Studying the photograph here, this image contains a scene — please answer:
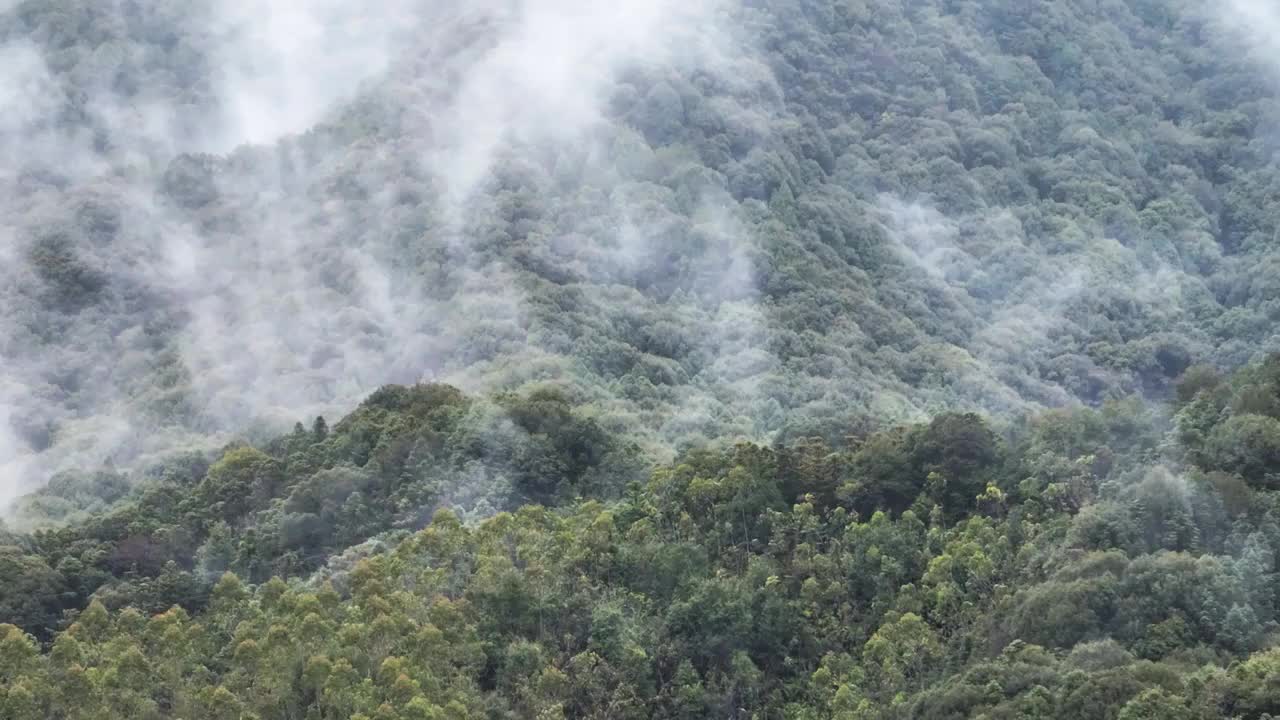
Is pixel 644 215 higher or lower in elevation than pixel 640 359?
higher

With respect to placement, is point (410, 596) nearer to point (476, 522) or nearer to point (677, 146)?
point (476, 522)

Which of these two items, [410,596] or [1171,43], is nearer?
[410,596]

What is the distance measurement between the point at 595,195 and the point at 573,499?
50.3m

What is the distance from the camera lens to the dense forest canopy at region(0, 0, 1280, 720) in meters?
56.6

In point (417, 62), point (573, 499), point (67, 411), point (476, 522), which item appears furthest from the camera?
point (417, 62)

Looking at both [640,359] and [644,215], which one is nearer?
[640,359]

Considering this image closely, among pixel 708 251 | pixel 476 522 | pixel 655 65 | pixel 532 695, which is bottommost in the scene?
pixel 532 695

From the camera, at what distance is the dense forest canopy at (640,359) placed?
5659 cm

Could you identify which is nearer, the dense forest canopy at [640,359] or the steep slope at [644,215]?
the dense forest canopy at [640,359]

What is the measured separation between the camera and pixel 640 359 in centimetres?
10512

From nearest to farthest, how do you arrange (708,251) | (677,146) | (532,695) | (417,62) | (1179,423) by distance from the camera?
(532,695) < (1179,423) < (708,251) < (677,146) < (417,62)

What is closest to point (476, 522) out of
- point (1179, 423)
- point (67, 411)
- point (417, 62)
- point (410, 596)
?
point (410, 596)

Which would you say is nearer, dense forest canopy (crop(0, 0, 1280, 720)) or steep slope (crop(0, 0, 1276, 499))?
dense forest canopy (crop(0, 0, 1280, 720))

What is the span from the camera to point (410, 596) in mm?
59469
